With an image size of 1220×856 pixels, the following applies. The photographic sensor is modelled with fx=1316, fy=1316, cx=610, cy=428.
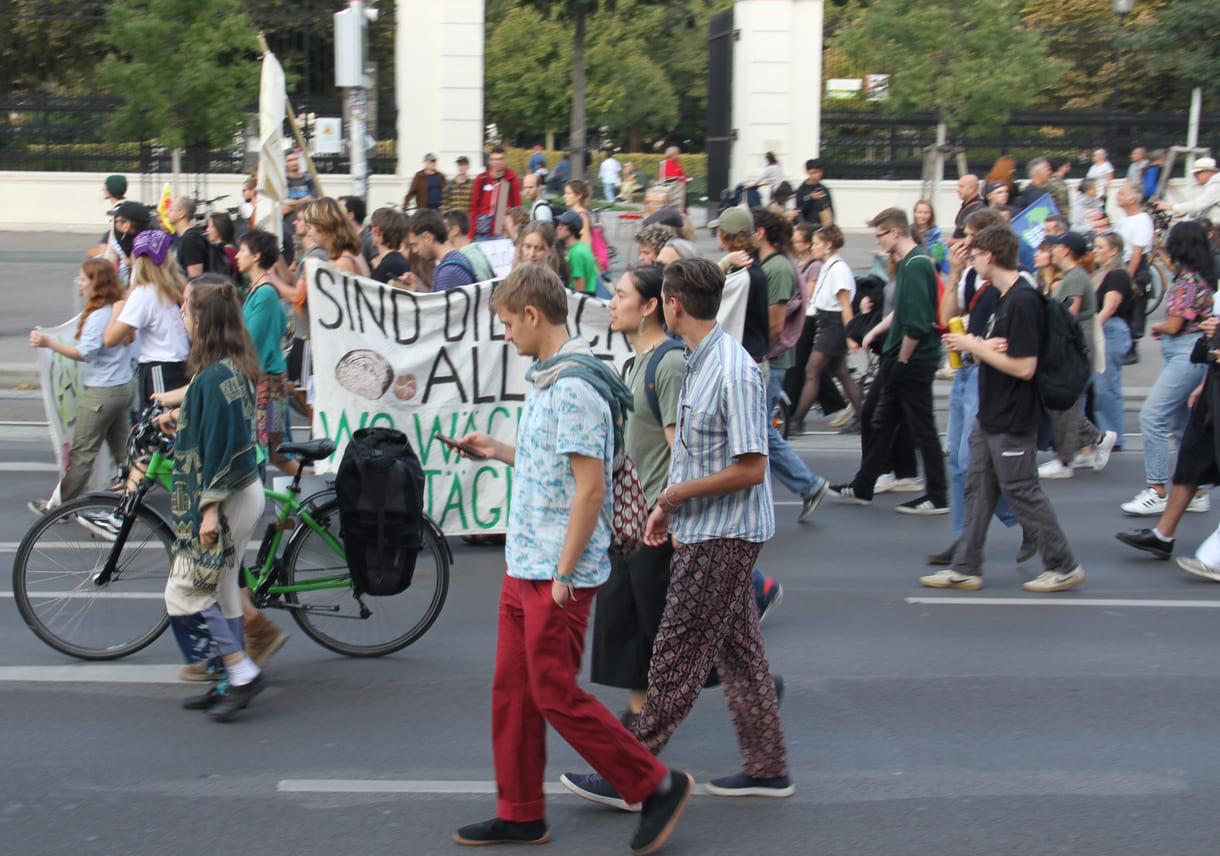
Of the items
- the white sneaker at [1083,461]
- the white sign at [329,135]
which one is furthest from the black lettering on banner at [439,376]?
the white sign at [329,135]

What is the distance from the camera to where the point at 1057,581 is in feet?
23.0

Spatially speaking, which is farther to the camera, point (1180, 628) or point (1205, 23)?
point (1205, 23)

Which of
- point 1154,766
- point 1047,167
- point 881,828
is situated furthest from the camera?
point 1047,167

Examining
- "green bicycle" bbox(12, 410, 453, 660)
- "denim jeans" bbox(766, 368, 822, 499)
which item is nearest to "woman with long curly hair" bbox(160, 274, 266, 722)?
"green bicycle" bbox(12, 410, 453, 660)

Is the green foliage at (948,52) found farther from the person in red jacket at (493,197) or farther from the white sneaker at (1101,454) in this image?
the white sneaker at (1101,454)

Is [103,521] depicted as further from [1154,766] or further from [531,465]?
[1154,766]

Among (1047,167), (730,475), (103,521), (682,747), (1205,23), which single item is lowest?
(682,747)

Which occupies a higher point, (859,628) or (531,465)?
(531,465)

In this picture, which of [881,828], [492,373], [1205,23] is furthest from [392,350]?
[1205,23]

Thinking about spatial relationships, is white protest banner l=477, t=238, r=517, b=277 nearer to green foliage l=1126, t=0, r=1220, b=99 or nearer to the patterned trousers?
the patterned trousers

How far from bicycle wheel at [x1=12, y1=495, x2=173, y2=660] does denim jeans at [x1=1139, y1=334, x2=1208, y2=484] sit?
6.06 m

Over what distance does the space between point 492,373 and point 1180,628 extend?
3906 millimetres

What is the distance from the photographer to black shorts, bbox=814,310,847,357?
414 inches

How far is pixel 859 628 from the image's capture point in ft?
21.1
